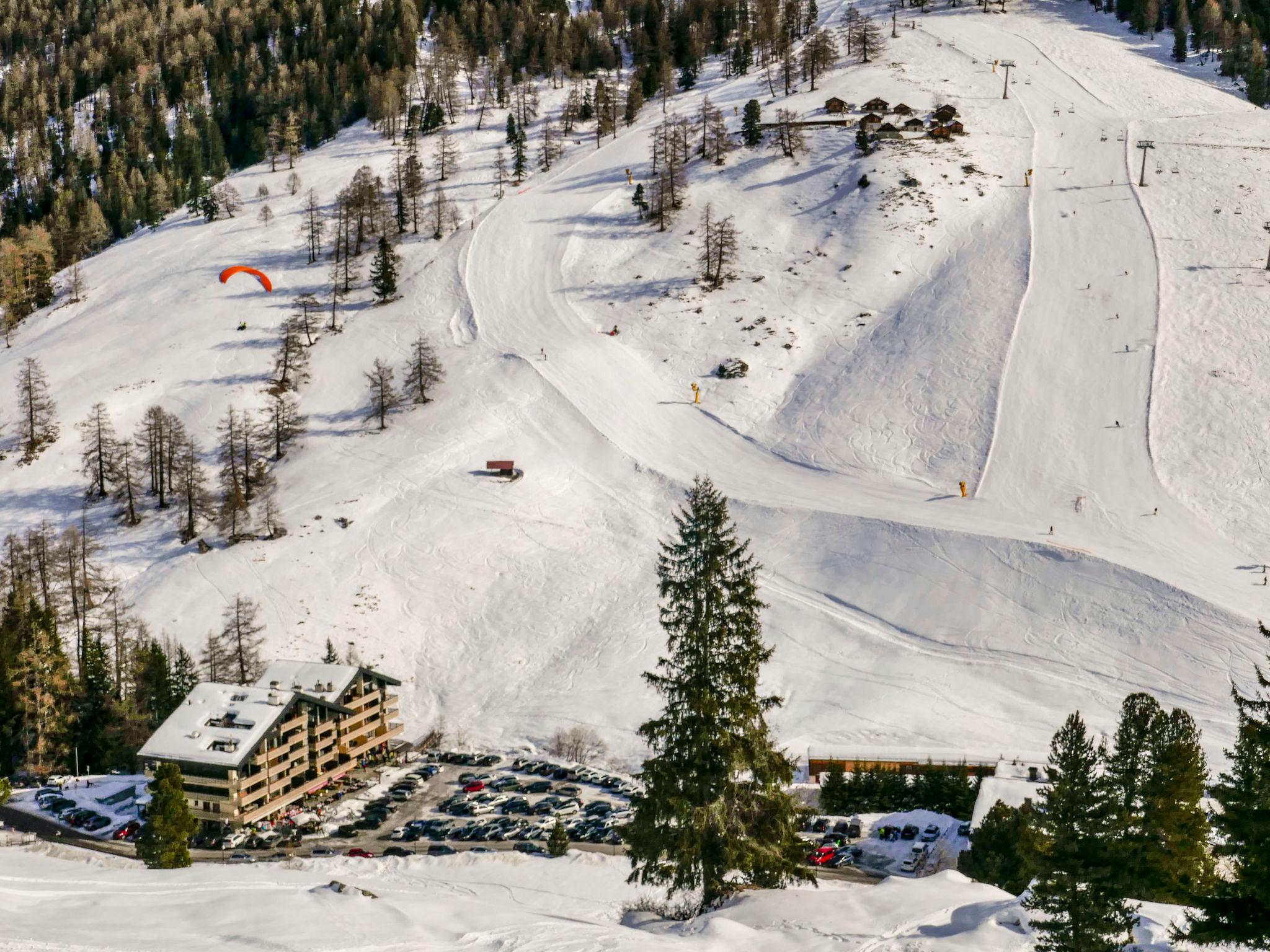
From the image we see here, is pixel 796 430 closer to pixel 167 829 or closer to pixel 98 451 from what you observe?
pixel 98 451

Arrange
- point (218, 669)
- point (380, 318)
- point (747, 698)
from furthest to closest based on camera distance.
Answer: point (380, 318) → point (218, 669) → point (747, 698)

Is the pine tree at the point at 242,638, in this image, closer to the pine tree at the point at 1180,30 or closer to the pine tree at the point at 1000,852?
the pine tree at the point at 1000,852

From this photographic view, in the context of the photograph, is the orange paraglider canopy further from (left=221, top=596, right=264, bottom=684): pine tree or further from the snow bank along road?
(left=221, top=596, right=264, bottom=684): pine tree

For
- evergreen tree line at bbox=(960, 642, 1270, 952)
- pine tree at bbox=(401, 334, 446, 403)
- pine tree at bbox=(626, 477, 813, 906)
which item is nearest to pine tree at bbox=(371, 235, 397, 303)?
pine tree at bbox=(401, 334, 446, 403)

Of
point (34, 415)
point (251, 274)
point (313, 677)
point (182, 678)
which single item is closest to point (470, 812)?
point (313, 677)

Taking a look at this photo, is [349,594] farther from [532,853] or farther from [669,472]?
[532,853]

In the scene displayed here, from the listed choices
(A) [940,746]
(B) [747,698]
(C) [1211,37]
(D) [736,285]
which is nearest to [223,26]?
(D) [736,285]

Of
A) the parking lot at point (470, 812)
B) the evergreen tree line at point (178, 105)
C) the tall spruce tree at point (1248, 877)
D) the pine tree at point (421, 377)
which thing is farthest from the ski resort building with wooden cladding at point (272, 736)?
the evergreen tree line at point (178, 105)
